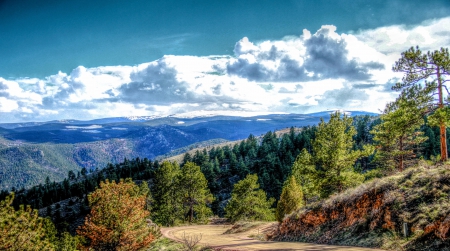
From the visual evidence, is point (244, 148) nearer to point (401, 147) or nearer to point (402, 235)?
point (401, 147)

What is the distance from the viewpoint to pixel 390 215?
1725cm

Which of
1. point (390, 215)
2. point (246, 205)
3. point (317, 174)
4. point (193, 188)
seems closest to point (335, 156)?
point (317, 174)

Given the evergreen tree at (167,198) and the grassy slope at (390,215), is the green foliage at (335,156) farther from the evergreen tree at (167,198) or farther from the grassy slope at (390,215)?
the evergreen tree at (167,198)

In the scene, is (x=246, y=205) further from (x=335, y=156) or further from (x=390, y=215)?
(x=390, y=215)

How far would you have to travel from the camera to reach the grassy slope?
574 inches

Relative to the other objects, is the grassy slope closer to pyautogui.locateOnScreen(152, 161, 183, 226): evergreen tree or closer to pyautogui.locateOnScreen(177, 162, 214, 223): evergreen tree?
pyautogui.locateOnScreen(177, 162, 214, 223): evergreen tree

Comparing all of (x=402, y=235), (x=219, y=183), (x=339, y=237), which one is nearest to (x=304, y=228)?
(x=339, y=237)

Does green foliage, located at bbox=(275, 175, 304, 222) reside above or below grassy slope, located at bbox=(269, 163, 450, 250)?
below

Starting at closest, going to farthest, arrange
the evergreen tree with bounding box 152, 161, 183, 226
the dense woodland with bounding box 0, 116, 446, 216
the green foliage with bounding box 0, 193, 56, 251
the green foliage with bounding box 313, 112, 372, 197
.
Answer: the green foliage with bounding box 0, 193, 56, 251, the green foliage with bounding box 313, 112, 372, 197, the evergreen tree with bounding box 152, 161, 183, 226, the dense woodland with bounding box 0, 116, 446, 216

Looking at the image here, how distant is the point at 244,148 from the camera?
492 feet

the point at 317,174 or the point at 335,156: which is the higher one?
the point at 335,156

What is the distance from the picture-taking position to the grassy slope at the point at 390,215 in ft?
47.8

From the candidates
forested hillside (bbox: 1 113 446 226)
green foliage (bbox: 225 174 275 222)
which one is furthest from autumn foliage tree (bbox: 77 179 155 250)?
forested hillside (bbox: 1 113 446 226)

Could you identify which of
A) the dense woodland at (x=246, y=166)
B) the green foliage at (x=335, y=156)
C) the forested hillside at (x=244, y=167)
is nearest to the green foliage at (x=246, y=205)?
the green foliage at (x=335, y=156)
